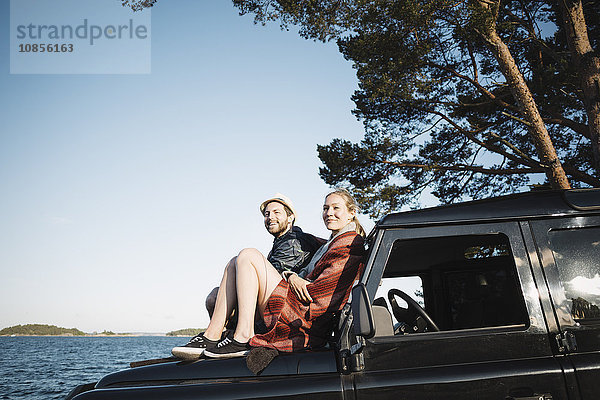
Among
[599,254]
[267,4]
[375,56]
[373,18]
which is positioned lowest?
[599,254]

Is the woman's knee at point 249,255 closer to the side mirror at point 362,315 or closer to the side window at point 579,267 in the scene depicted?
the side mirror at point 362,315

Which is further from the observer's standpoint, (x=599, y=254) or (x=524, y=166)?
(x=524, y=166)

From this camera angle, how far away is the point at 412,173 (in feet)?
43.6

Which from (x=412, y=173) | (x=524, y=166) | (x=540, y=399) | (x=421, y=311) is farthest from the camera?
(x=412, y=173)

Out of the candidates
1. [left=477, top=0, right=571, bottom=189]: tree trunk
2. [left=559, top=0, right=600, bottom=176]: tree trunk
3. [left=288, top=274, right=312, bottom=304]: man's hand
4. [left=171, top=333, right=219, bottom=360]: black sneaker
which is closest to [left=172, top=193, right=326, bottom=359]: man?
[left=171, top=333, right=219, bottom=360]: black sneaker

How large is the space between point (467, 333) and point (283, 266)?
75.1 inches

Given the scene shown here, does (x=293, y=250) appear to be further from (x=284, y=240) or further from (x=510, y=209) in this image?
(x=510, y=209)

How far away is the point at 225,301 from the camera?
3.27 metres

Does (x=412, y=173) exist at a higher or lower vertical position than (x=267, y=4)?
lower

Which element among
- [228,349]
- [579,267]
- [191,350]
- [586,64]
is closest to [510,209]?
[579,267]

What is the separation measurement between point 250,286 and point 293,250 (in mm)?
1062

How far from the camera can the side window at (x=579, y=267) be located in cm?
251

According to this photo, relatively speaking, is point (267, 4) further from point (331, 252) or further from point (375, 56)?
point (331, 252)

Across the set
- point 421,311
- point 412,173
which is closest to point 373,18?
point 412,173
